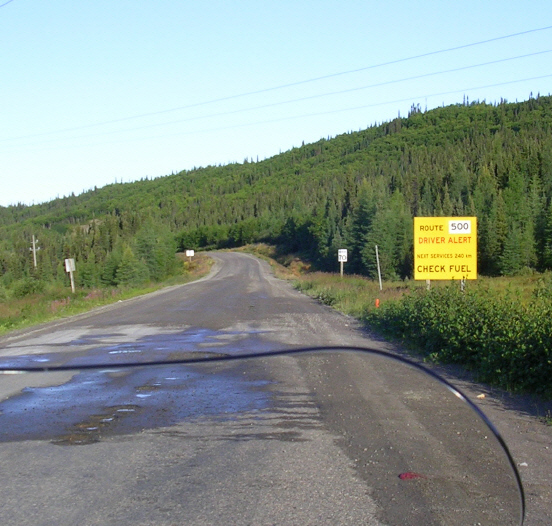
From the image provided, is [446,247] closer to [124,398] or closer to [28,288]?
[124,398]

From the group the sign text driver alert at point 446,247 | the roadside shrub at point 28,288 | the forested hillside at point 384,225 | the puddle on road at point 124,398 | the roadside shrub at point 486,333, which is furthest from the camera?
the forested hillside at point 384,225

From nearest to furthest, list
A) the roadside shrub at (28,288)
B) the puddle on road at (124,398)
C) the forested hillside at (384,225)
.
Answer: the puddle on road at (124,398) < the roadside shrub at (28,288) < the forested hillside at (384,225)

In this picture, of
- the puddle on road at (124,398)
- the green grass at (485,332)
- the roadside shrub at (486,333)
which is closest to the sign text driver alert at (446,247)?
the green grass at (485,332)

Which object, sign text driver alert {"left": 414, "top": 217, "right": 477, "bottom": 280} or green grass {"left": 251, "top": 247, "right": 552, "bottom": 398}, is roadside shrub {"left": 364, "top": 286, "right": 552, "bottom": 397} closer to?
green grass {"left": 251, "top": 247, "right": 552, "bottom": 398}

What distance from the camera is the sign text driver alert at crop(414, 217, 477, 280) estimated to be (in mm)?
18844

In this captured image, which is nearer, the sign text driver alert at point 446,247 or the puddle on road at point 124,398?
the puddle on road at point 124,398

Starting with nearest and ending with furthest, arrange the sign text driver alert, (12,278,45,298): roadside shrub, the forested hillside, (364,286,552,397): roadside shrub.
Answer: (364,286,552,397): roadside shrub, the sign text driver alert, (12,278,45,298): roadside shrub, the forested hillside

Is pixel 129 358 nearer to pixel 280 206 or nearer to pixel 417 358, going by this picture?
pixel 417 358

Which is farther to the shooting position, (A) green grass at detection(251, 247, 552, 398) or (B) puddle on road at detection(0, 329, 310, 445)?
(A) green grass at detection(251, 247, 552, 398)

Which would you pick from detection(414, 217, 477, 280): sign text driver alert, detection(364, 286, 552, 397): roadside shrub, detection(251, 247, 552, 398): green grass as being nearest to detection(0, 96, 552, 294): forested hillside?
detection(414, 217, 477, 280): sign text driver alert

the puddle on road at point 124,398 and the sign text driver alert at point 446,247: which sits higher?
the sign text driver alert at point 446,247

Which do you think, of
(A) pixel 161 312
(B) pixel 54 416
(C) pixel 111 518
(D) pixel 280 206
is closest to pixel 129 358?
(B) pixel 54 416

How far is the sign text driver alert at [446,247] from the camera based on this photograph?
18.8 m

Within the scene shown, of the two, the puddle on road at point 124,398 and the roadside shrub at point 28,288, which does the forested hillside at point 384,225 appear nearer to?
the roadside shrub at point 28,288
